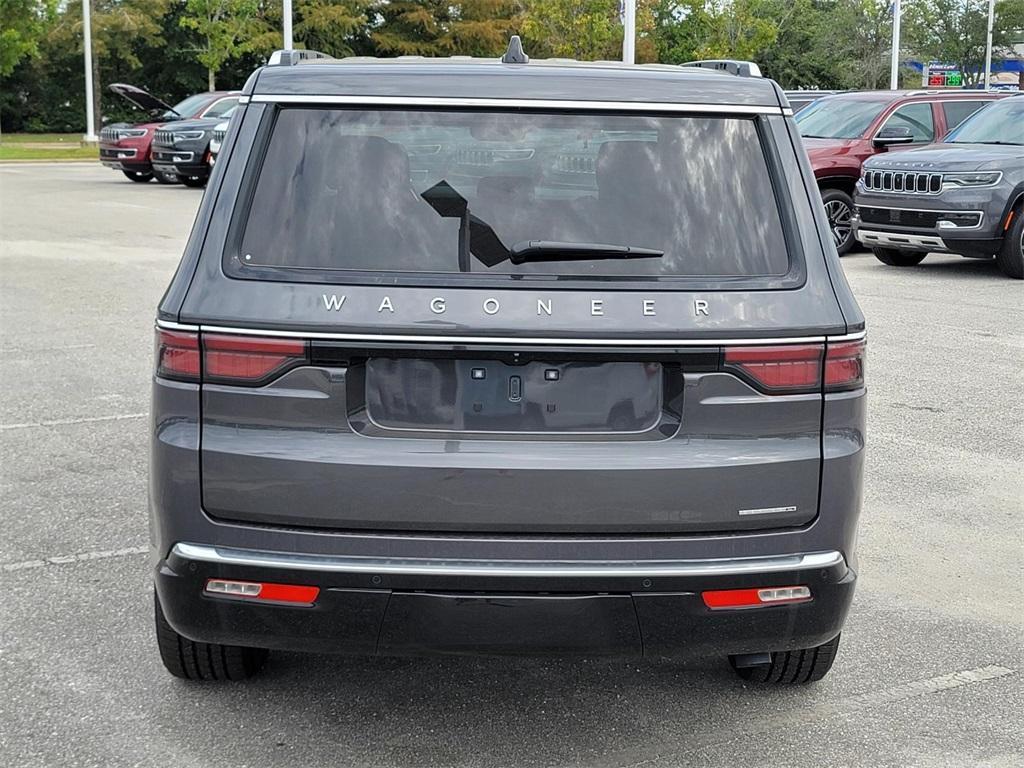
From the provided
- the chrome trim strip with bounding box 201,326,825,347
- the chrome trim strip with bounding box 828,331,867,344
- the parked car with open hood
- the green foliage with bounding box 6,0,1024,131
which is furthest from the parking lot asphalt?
the green foliage with bounding box 6,0,1024,131

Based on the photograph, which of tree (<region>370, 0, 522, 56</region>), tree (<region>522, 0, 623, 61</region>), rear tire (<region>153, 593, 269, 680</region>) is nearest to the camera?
rear tire (<region>153, 593, 269, 680</region>)

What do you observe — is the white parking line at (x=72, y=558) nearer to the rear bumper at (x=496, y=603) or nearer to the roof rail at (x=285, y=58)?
the rear bumper at (x=496, y=603)

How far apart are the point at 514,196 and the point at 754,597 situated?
1142 millimetres

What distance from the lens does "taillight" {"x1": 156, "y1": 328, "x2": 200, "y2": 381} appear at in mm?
3355

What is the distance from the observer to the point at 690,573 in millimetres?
3316

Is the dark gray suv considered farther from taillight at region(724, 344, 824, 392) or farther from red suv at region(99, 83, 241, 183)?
red suv at region(99, 83, 241, 183)

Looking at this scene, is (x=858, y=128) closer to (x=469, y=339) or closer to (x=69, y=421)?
(x=69, y=421)

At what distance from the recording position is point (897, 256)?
51.9 ft

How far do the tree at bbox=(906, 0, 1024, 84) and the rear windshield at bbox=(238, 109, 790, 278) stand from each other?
73.1 meters

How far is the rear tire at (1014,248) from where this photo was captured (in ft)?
46.9

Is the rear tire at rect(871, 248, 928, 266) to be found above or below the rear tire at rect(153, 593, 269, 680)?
below

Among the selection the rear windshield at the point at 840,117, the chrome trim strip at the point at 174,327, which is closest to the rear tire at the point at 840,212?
the rear windshield at the point at 840,117

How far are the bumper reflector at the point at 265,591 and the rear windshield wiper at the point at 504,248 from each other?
86 centimetres

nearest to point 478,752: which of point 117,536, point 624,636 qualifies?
point 624,636
